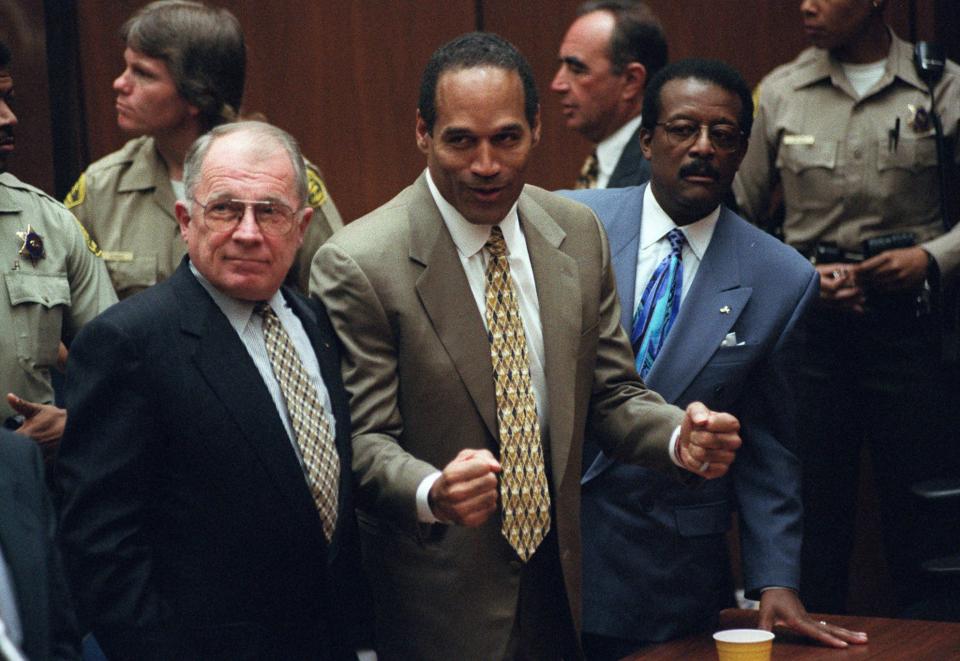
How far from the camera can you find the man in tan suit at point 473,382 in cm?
246

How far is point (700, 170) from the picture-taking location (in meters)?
3.02

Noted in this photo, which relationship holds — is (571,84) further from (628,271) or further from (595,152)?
(628,271)

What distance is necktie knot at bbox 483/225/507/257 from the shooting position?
8.50 ft

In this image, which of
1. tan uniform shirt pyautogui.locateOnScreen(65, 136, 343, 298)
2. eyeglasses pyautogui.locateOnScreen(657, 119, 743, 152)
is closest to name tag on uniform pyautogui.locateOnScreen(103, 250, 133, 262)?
tan uniform shirt pyautogui.locateOnScreen(65, 136, 343, 298)

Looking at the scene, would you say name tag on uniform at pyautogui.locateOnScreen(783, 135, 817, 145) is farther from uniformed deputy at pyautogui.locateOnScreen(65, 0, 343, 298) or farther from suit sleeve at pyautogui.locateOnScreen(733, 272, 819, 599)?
uniformed deputy at pyautogui.locateOnScreen(65, 0, 343, 298)

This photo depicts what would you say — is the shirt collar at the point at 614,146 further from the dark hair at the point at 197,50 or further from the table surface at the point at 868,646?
the table surface at the point at 868,646

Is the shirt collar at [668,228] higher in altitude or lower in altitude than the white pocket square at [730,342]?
higher

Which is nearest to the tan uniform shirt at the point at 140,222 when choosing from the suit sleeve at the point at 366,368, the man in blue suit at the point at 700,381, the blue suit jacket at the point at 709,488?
the man in blue suit at the point at 700,381

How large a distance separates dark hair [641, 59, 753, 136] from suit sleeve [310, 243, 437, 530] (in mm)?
956

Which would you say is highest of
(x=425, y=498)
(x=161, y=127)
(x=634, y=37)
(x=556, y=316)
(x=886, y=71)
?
(x=634, y=37)

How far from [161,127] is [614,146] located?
1404mm

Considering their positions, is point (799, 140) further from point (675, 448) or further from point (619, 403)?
point (675, 448)

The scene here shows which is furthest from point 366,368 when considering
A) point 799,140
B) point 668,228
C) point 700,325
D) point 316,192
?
point 799,140

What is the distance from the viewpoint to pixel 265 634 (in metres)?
2.25
